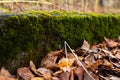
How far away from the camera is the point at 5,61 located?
4.56 ft

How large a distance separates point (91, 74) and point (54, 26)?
36 cm

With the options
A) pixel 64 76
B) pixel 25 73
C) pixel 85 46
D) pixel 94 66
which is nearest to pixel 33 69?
pixel 25 73

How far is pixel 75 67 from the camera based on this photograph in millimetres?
1402

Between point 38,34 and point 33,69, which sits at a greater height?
point 38,34

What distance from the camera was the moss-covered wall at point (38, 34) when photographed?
1.39 m

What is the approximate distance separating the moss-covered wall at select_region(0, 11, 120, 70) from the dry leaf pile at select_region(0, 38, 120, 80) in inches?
1.9

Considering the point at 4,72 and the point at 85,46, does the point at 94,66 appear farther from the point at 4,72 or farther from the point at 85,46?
the point at 4,72

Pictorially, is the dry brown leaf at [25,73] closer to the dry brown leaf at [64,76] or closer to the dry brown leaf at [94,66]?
the dry brown leaf at [64,76]

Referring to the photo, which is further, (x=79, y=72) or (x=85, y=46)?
(x=85, y=46)

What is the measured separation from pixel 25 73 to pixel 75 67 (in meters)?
0.24

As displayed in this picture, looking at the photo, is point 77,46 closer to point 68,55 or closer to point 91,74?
point 68,55

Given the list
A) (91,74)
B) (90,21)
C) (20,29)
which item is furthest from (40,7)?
(91,74)

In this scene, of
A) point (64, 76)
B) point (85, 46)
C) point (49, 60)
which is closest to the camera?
point (64, 76)

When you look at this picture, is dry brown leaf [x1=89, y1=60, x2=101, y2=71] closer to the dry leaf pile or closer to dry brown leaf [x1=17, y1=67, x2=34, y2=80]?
the dry leaf pile
